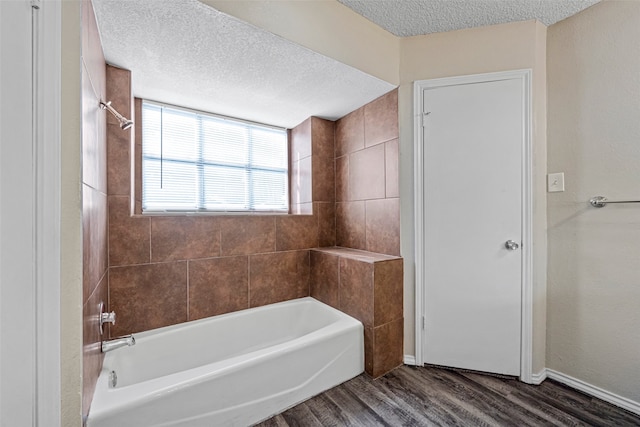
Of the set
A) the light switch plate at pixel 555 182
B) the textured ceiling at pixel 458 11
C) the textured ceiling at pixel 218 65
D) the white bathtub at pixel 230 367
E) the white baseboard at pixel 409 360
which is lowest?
the white baseboard at pixel 409 360

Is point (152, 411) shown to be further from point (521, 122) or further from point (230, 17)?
point (521, 122)

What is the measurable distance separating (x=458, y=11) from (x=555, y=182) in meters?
1.26

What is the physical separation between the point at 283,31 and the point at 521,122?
1.58 meters

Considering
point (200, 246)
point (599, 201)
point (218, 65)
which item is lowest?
point (200, 246)

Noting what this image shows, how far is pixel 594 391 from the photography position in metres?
1.60

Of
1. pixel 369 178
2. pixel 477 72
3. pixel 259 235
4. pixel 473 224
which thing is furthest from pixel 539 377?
pixel 259 235

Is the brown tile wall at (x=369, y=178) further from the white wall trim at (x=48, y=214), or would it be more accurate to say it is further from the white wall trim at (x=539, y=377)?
the white wall trim at (x=48, y=214)

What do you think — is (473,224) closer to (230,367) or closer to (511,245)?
(511,245)

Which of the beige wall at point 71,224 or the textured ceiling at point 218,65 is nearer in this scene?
the beige wall at point 71,224

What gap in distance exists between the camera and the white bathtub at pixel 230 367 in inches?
45.7

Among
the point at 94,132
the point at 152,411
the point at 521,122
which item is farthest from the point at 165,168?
the point at 521,122

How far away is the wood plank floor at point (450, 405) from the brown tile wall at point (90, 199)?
0.89 m

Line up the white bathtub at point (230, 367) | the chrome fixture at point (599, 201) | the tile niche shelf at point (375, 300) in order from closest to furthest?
the white bathtub at point (230, 367) < the chrome fixture at point (599, 201) < the tile niche shelf at point (375, 300)

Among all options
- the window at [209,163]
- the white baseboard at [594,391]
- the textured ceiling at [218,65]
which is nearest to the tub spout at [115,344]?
the window at [209,163]
